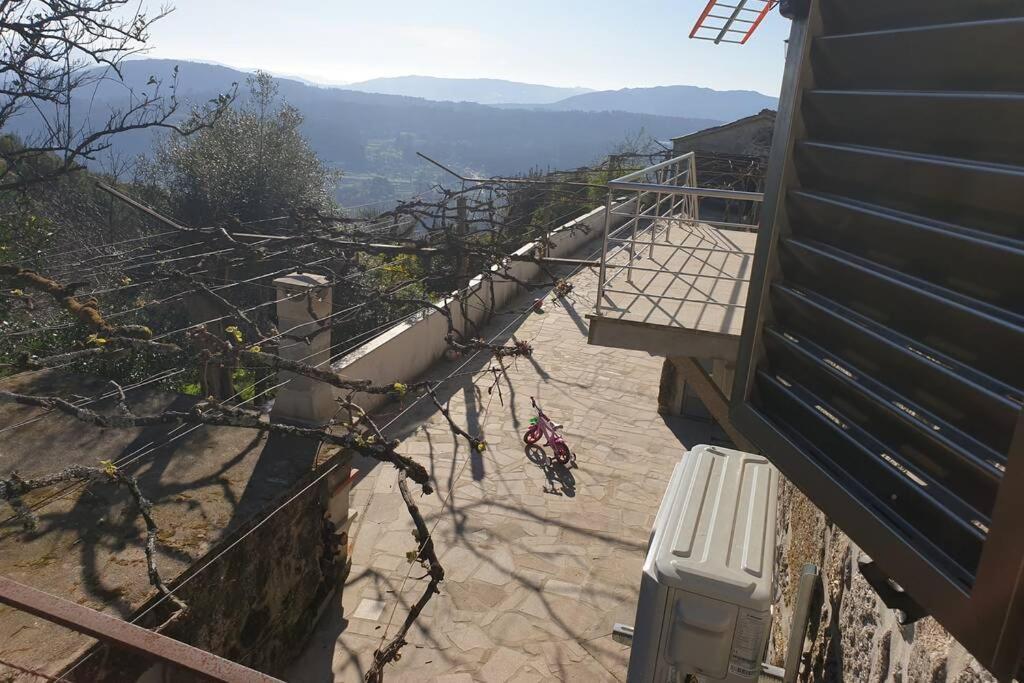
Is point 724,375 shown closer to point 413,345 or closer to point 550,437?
point 550,437

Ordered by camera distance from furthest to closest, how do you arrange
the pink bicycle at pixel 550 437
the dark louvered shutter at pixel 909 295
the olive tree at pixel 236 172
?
the olive tree at pixel 236 172, the pink bicycle at pixel 550 437, the dark louvered shutter at pixel 909 295

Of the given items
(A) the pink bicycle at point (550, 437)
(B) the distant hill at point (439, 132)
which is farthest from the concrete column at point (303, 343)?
(B) the distant hill at point (439, 132)

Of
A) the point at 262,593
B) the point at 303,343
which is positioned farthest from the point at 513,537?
the point at 303,343

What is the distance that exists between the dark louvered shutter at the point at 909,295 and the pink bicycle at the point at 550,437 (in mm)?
6261

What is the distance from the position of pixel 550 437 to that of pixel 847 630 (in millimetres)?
5358

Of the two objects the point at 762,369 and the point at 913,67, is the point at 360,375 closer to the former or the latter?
the point at 762,369

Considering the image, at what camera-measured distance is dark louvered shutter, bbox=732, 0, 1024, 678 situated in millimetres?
1269

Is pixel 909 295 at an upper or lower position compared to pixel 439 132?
lower

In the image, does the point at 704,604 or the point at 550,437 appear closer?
the point at 704,604

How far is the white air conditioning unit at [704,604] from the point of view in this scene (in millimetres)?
2674

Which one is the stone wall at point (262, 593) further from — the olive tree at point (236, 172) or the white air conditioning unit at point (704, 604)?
the olive tree at point (236, 172)

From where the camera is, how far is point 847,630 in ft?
10.3

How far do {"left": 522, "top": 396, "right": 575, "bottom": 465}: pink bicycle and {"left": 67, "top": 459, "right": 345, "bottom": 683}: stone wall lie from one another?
2.98m

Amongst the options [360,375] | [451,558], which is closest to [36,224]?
[360,375]
